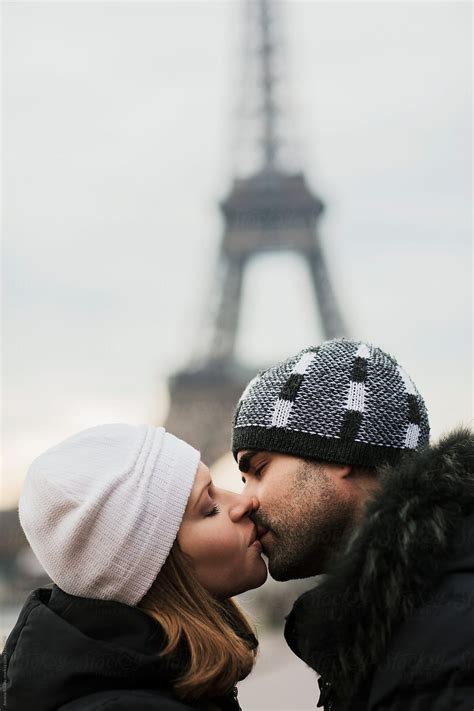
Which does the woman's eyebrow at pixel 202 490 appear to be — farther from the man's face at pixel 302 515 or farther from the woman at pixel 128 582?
the man's face at pixel 302 515

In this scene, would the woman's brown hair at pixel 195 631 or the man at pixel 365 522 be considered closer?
the man at pixel 365 522

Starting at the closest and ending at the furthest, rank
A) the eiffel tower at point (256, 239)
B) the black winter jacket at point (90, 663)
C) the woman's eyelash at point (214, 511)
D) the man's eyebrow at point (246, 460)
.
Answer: the black winter jacket at point (90, 663) → the woman's eyelash at point (214, 511) → the man's eyebrow at point (246, 460) → the eiffel tower at point (256, 239)

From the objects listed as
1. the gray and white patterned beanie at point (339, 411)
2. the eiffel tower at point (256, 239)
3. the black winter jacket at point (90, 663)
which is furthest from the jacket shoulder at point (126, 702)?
the eiffel tower at point (256, 239)

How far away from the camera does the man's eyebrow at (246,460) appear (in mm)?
1854

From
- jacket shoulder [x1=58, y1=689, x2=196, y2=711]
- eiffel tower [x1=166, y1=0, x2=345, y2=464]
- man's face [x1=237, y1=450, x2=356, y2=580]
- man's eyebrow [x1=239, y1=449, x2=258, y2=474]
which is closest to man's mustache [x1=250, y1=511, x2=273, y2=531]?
man's face [x1=237, y1=450, x2=356, y2=580]

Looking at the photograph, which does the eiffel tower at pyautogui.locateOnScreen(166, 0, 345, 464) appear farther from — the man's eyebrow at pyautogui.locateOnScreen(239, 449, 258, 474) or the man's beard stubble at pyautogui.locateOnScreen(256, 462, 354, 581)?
the man's beard stubble at pyautogui.locateOnScreen(256, 462, 354, 581)

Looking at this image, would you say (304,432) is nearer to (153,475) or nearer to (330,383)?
(330,383)

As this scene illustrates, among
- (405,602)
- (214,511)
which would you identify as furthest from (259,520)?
(405,602)

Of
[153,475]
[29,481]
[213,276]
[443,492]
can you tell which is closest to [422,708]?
[443,492]

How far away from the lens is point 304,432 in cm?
177

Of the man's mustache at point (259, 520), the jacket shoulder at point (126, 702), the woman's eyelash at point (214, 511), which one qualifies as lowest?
the jacket shoulder at point (126, 702)

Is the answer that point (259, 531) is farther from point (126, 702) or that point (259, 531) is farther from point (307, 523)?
point (126, 702)

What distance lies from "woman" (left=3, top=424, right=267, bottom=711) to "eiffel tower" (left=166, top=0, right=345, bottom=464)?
31.4 feet

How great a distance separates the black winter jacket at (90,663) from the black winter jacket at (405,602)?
0.81ft
